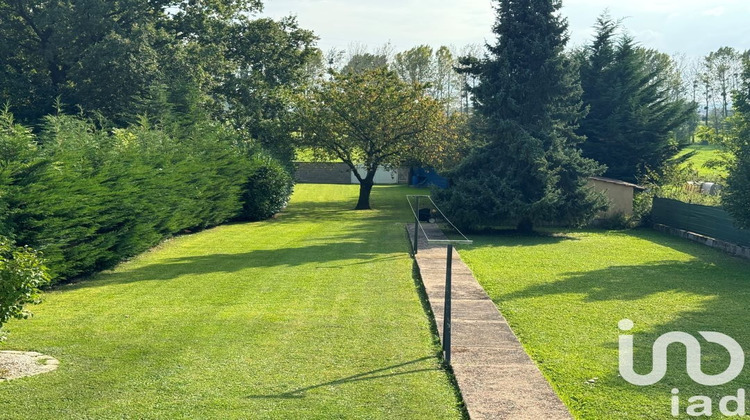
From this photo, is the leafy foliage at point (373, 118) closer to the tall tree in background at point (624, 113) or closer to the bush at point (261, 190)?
the bush at point (261, 190)

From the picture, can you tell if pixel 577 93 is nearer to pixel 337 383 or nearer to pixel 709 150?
pixel 337 383

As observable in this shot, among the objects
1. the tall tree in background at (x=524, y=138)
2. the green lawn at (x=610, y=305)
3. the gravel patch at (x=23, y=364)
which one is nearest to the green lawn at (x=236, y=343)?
the gravel patch at (x=23, y=364)

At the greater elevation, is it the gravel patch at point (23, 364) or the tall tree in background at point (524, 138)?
the tall tree in background at point (524, 138)

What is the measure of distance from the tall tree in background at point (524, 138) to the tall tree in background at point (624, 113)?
9.93 metres

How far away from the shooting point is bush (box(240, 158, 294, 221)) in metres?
29.0

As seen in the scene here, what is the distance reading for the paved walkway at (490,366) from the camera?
6.84m

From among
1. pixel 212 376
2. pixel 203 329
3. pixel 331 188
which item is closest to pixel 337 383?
pixel 212 376

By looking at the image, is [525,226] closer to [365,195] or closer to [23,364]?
[365,195]

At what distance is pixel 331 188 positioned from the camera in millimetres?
51969

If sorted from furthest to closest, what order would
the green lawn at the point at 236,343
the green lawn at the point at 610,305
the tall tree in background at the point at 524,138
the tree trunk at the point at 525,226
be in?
the tree trunk at the point at 525,226
the tall tree in background at the point at 524,138
the green lawn at the point at 610,305
the green lawn at the point at 236,343

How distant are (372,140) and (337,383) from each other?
91.6 feet

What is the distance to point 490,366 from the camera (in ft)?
27.2

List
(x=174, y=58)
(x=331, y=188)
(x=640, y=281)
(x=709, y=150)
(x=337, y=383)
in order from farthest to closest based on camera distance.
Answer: (x=709, y=150) → (x=331, y=188) → (x=174, y=58) → (x=640, y=281) → (x=337, y=383)

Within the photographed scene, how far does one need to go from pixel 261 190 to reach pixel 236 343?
2030 centimetres
